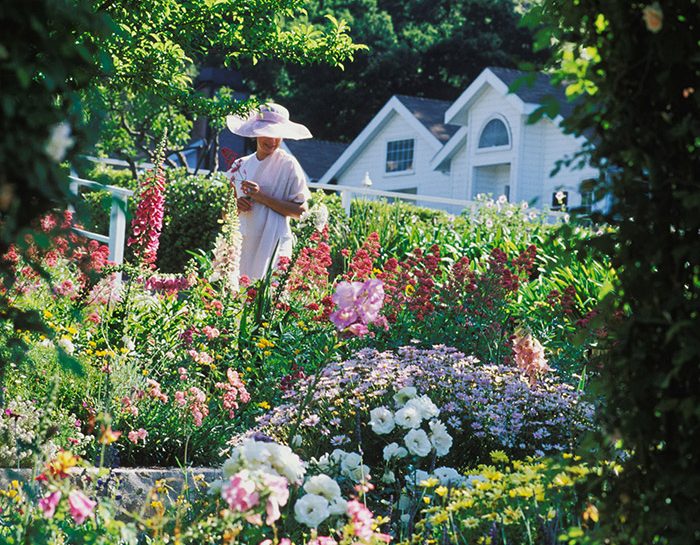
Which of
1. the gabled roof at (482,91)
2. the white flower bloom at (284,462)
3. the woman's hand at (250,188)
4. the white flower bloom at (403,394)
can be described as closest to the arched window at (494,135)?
the gabled roof at (482,91)

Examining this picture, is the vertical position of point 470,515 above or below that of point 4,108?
below

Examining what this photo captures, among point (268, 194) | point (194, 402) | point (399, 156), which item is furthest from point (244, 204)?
point (399, 156)

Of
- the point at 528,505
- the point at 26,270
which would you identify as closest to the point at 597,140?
the point at 528,505

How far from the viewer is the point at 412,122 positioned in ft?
110

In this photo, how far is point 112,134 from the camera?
2583cm

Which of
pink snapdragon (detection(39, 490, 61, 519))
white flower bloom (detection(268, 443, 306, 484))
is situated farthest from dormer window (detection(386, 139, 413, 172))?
pink snapdragon (detection(39, 490, 61, 519))

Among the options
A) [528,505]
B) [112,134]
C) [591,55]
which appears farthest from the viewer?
[112,134]

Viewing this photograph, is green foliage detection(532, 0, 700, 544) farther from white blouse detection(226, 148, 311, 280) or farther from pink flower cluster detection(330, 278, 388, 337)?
white blouse detection(226, 148, 311, 280)

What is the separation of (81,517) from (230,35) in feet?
14.2

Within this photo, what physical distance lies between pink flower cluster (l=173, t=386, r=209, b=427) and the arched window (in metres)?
25.1

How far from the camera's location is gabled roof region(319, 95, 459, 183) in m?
33.1

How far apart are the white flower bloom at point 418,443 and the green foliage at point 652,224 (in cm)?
135

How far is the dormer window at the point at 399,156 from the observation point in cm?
3412

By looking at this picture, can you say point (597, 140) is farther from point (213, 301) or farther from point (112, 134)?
point (112, 134)
